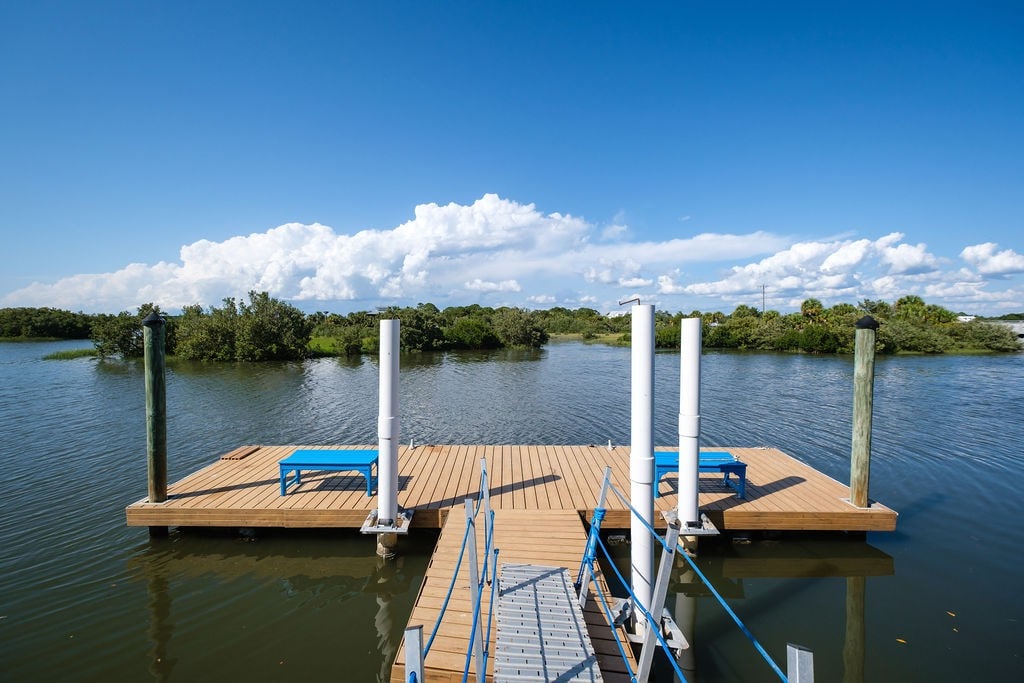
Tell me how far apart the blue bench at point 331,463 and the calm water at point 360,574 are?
898 millimetres

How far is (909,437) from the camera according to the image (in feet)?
40.1

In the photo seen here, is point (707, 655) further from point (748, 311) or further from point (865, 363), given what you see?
point (748, 311)

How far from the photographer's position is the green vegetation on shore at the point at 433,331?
109 ft

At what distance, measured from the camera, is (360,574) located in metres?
5.97

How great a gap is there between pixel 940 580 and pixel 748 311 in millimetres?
61416

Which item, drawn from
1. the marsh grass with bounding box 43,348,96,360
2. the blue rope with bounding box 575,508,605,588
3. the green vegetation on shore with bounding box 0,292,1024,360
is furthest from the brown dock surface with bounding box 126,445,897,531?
the marsh grass with bounding box 43,348,96,360

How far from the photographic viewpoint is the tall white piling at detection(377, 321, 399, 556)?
18.8ft

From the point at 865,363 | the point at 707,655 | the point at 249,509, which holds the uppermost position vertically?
the point at 865,363

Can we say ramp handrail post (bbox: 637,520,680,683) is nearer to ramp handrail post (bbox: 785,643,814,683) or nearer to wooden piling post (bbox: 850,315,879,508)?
ramp handrail post (bbox: 785,643,814,683)

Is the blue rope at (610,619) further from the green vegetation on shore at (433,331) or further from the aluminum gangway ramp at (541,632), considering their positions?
the green vegetation on shore at (433,331)

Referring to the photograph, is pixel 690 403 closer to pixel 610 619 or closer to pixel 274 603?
pixel 610 619

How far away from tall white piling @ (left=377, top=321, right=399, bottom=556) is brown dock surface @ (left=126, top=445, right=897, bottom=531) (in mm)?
473

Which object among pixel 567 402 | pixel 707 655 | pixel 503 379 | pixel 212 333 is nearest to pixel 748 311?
pixel 503 379

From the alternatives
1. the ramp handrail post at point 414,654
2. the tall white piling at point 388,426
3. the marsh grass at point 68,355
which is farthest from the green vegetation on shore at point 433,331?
the ramp handrail post at point 414,654
